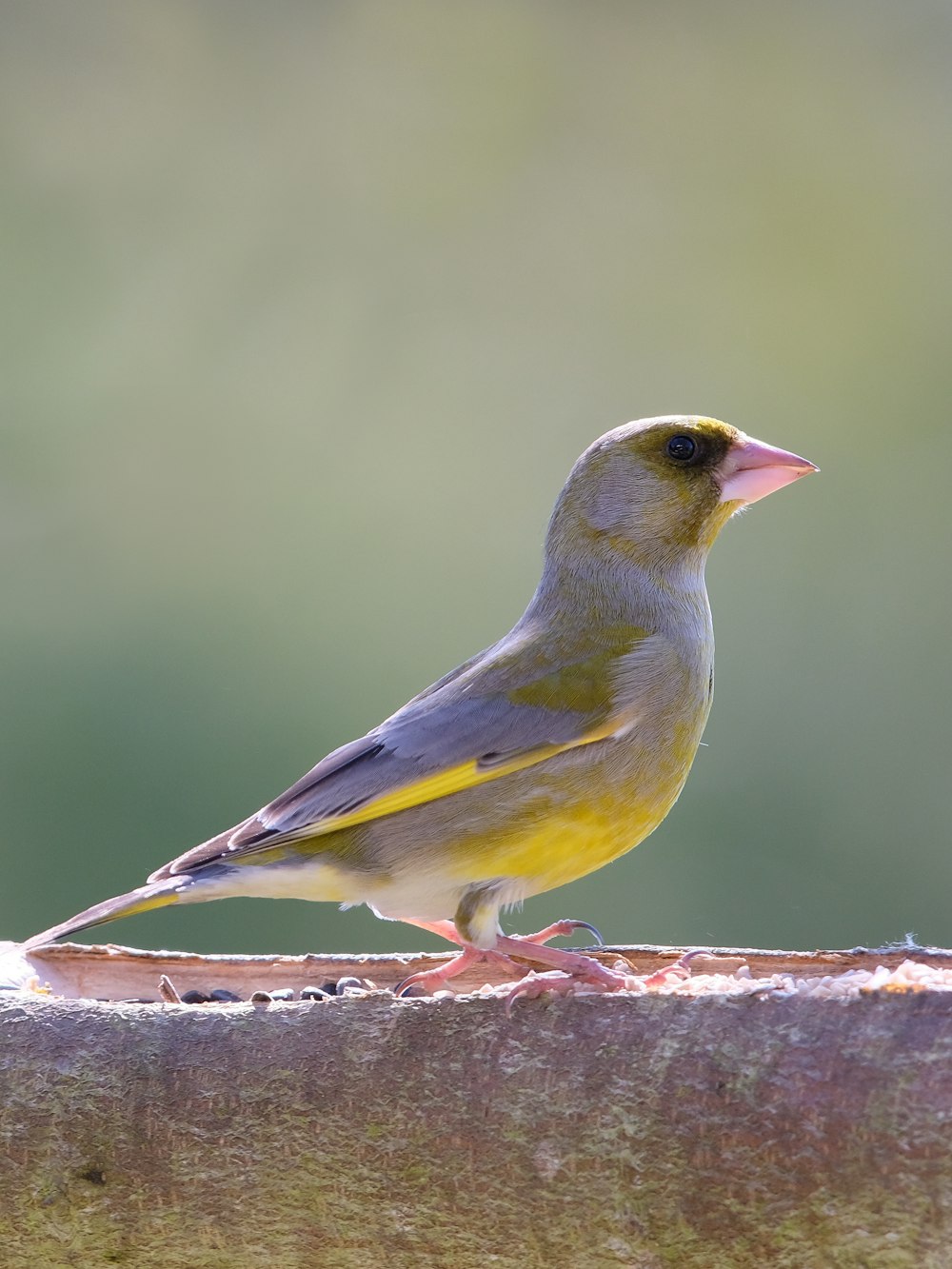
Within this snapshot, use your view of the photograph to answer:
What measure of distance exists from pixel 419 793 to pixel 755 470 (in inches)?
33.2

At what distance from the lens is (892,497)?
28.0 feet

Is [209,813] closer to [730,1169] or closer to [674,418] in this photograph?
[674,418]

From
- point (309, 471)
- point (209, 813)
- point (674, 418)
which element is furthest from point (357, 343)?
point (674, 418)

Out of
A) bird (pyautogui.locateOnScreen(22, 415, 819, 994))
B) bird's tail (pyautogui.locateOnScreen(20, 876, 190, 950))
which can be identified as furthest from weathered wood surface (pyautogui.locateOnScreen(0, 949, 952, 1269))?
bird (pyautogui.locateOnScreen(22, 415, 819, 994))

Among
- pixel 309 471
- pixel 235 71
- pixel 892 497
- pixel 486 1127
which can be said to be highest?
pixel 235 71

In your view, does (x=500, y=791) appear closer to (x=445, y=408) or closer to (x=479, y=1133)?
(x=479, y=1133)

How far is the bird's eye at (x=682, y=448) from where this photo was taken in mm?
2955

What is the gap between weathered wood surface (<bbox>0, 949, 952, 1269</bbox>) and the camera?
160 cm

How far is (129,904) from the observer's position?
2500 millimetres

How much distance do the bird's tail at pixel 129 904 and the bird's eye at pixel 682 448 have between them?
1120 millimetres

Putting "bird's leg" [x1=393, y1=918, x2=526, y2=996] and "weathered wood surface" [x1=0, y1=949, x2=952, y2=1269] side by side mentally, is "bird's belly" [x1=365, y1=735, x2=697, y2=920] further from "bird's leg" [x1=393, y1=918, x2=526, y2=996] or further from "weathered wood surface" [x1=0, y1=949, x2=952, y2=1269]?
"weathered wood surface" [x1=0, y1=949, x2=952, y2=1269]

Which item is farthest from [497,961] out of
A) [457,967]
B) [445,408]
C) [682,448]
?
[445,408]

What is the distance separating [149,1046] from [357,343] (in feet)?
25.5

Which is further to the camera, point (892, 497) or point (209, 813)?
point (892, 497)
